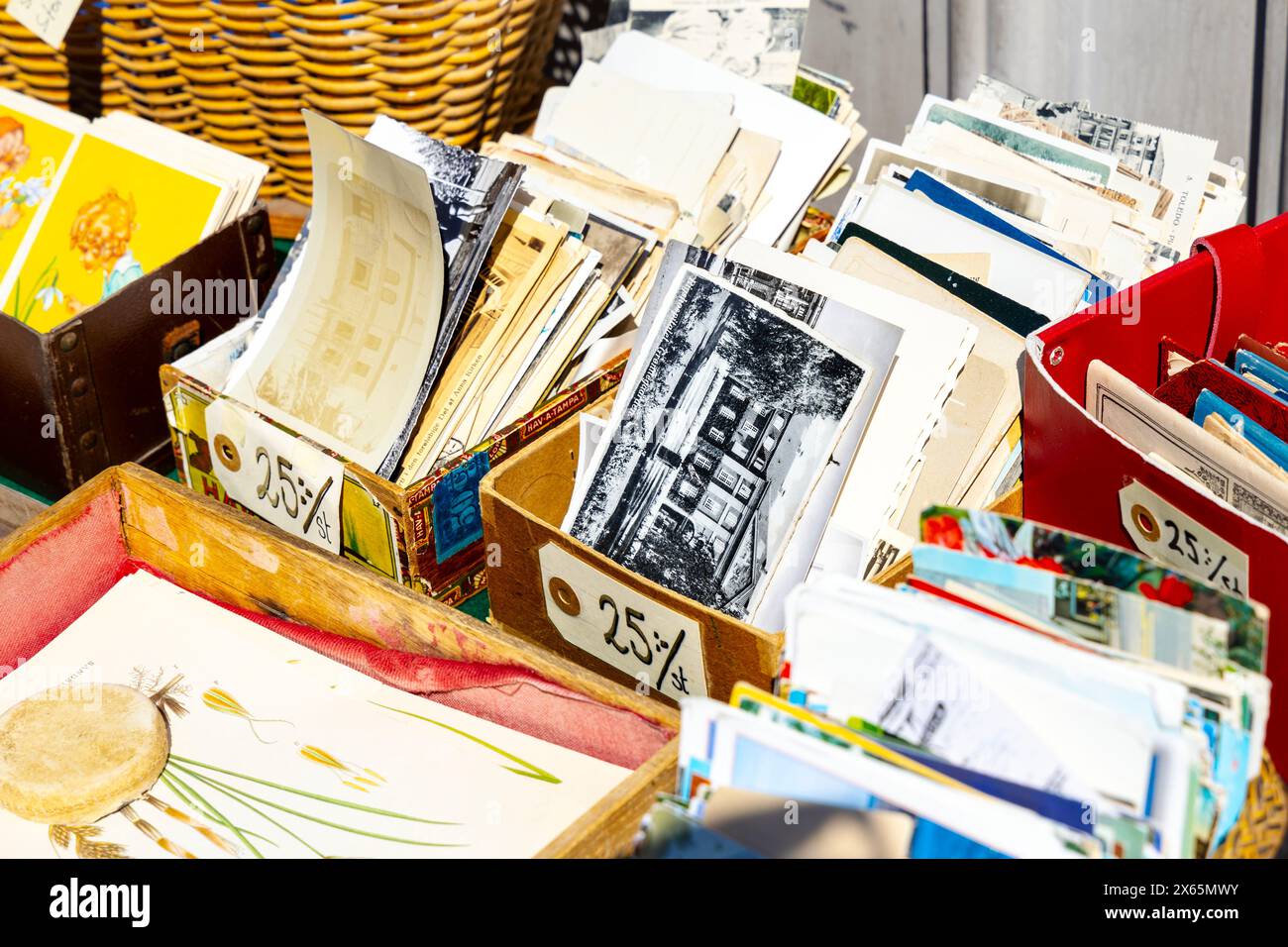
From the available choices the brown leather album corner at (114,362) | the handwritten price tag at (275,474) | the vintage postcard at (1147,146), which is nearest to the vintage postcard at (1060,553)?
the handwritten price tag at (275,474)

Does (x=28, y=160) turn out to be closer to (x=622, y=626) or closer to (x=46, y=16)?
(x=46, y=16)

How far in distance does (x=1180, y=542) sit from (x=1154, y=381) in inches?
13.3

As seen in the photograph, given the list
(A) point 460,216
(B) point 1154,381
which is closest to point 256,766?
(A) point 460,216

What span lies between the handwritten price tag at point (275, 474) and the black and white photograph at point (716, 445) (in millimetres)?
302

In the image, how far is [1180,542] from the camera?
1.13m

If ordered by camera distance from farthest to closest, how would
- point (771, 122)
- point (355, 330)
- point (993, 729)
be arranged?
1. point (771, 122)
2. point (355, 330)
3. point (993, 729)

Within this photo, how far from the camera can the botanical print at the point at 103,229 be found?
5.92ft

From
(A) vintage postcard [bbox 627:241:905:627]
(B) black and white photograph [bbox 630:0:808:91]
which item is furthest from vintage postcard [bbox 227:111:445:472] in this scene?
(B) black and white photograph [bbox 630:0:808:91]

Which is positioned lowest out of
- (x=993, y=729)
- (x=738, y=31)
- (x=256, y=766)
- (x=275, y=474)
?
(x=256, y=766)

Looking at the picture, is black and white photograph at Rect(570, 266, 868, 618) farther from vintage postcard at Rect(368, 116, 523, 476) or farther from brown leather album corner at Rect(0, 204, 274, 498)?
brown leather album corner at Rect(0, 204, 274, 498)

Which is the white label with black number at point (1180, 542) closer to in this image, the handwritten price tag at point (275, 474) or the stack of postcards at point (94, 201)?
the handwritten price tag at point (275, 474)

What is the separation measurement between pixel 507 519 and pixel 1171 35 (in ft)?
4.90

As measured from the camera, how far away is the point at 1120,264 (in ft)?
5.27

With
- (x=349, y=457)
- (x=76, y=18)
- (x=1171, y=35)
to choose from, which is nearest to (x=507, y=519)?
(x=349, y=457)
